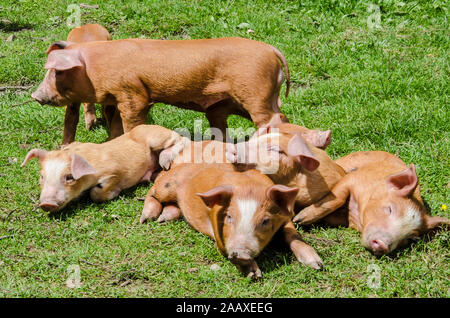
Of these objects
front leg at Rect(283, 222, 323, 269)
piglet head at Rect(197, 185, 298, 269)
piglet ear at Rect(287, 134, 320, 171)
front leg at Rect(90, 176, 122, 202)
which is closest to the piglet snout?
front leg at Rect(283, 222, 323, 269)

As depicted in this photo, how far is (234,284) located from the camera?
14.1 ft

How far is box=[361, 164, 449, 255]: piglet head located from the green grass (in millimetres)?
111

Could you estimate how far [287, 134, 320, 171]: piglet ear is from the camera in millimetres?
4809

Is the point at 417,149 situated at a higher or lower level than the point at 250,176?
lower

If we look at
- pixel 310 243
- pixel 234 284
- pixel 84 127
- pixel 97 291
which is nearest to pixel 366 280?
pixel 310 243

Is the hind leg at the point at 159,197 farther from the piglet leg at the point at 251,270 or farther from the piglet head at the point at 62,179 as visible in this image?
the piglet leg at the point at 251,270

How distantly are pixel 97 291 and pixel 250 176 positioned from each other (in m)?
1.44

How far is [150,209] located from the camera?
5180mm

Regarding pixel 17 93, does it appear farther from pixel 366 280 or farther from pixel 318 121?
pixel 366 280

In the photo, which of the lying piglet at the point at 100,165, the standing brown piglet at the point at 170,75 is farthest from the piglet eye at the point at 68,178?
the standing brown piglet at the point at 170,75

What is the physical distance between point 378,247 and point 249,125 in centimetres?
283
